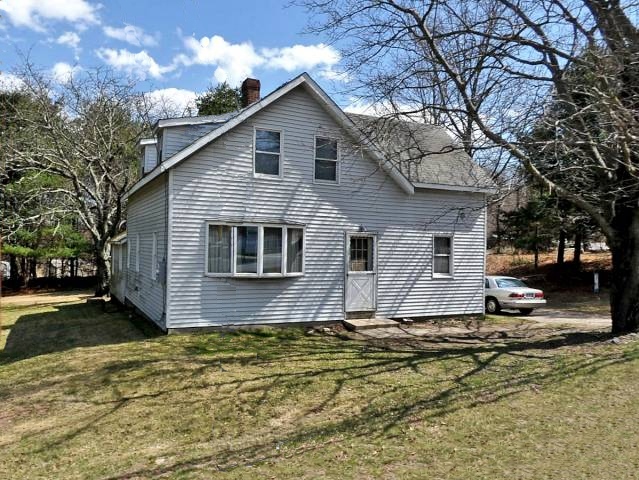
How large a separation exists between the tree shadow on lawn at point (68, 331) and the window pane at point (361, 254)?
18.9ft

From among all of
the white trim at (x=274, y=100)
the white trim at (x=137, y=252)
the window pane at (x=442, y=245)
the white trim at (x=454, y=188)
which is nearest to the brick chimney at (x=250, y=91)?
the white trim at (x=274, y=100)

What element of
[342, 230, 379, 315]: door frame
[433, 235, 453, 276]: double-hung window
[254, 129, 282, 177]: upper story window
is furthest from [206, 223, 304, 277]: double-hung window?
[433, 235, 453, 276]: double-hung window

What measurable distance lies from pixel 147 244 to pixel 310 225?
524 centimetres

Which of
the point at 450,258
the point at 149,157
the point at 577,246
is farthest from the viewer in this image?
the point at 577,246

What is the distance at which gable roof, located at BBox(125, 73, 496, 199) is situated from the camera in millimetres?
11680

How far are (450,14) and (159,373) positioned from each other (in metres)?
9.59

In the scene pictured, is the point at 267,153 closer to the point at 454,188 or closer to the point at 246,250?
the point at 246,250

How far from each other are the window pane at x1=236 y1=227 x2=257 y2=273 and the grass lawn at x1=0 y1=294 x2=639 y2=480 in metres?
2.16

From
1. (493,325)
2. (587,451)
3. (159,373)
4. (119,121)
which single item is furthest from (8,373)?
(119,121)

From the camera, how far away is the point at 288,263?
42.6 feet

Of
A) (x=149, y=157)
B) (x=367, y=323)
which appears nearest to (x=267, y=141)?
(x=367, y=323)

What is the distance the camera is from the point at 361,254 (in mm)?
14227

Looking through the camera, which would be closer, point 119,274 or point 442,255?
point 442,255

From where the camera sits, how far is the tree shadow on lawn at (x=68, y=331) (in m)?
11.6
